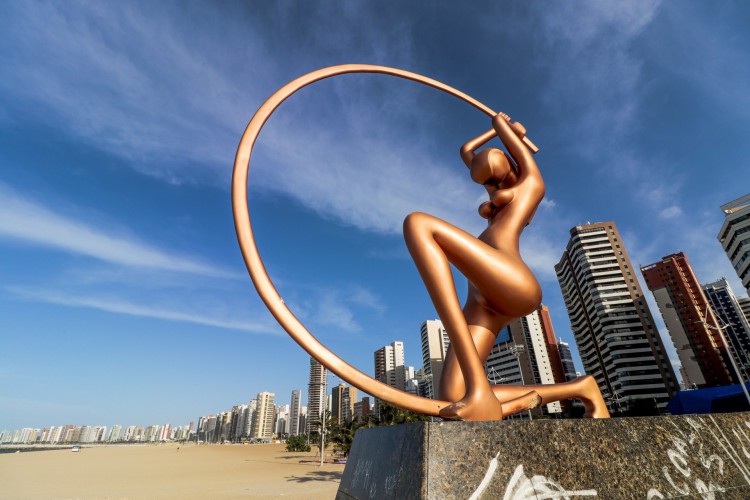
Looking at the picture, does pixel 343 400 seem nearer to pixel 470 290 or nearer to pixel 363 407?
pixel 363 407

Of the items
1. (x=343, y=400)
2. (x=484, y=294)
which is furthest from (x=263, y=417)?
(x=484, y=294)

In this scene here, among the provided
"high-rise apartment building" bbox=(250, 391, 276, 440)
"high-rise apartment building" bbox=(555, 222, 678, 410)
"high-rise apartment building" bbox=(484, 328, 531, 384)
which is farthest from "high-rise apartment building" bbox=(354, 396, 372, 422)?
"high-rise apartment building" bbox=(555, 222, 678, 410)

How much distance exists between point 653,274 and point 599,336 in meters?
21.8

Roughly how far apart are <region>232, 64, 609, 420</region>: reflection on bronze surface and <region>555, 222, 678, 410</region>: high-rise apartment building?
2653 inches

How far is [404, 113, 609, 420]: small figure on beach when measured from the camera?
3902 mm

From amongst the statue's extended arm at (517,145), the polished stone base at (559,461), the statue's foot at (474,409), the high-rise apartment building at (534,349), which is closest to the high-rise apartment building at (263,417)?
the high-rise apartment building at (534,349)

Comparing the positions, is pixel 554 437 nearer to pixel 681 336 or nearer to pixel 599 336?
pixel 599 336

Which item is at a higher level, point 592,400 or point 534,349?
point 534,349

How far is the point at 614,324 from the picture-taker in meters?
67.4

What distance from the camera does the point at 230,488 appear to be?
24.2 metres

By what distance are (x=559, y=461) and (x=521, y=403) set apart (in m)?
1.30

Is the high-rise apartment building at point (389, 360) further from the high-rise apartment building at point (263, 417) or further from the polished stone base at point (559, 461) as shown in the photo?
the polished stone base at point (559, 461)

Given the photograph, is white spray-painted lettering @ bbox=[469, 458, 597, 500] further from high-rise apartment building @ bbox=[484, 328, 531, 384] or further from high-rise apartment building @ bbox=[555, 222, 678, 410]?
high-rise apartment building @ bbox=[484, 328, 531, 384]

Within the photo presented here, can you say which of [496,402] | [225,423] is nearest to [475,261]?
[496,402]
